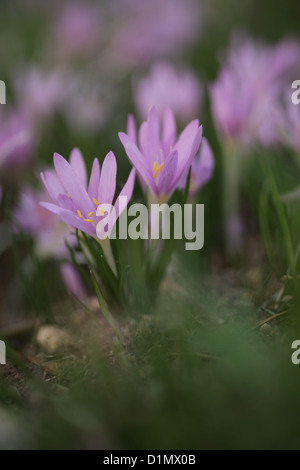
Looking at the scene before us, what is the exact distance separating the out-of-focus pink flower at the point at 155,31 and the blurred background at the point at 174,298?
16.7 inches

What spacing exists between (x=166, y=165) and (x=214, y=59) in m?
1.99

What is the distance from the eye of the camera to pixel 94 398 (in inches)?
30.6

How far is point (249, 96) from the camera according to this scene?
1.33 m

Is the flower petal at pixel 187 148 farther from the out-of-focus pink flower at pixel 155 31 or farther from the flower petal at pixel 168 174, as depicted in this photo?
the out-of-focus pink flower at pixel 155 31

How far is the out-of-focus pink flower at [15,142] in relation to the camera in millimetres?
1271

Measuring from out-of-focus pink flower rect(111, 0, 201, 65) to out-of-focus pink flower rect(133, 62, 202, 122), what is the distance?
1.24 metres

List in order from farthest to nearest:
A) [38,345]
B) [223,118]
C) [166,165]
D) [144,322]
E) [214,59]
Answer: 1. [214,59]
2. [223,118]
3. [38,345]
4. [144,322]
5. [166,165]

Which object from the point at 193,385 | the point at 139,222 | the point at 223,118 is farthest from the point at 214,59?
the point at 193,385

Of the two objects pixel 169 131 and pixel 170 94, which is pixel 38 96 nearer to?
pixel 170 94

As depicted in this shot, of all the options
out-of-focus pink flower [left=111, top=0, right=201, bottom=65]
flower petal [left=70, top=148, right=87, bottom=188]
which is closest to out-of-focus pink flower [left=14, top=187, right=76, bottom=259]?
flower petal [left=70, top=148, right=87, bottom=188]

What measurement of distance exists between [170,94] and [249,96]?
449 mm

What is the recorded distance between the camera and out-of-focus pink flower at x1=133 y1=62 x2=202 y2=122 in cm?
166

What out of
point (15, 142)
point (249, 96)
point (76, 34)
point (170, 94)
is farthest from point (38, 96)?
point (76, 34)
